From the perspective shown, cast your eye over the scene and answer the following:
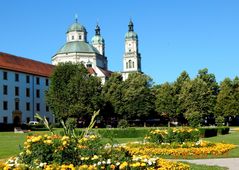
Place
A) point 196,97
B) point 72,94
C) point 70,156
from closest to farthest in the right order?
point 70,156 < point 72,94 < point 196,97

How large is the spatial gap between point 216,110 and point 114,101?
17.1 metres

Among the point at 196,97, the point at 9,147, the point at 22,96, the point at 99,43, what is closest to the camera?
the point at 9,147

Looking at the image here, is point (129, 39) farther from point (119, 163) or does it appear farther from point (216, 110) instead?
point (119, 163)

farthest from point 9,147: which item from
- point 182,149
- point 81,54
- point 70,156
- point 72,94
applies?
point 81,54

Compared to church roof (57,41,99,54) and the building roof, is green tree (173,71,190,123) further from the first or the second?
church roof (57,41,99,54)

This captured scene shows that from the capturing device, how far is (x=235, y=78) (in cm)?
7206

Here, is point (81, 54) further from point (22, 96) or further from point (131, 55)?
point (22, 96)

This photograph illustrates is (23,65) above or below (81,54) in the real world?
below

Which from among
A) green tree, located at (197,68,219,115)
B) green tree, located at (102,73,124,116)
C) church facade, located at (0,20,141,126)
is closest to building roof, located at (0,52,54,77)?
church facade, located at (0,20,141,126)

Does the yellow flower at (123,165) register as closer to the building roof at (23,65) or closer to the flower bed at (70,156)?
the flower bed at (70,156)

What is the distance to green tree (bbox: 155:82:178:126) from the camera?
6725 cm

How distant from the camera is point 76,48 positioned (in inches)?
3716

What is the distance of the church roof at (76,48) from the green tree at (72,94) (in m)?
34.2

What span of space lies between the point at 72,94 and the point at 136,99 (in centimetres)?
1238
